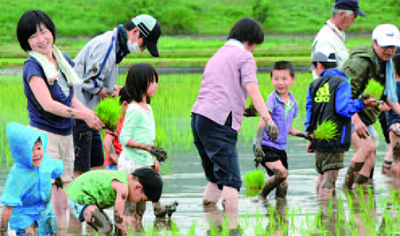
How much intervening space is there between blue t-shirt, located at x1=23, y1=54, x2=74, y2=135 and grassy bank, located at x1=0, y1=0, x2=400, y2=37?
55.7 metres

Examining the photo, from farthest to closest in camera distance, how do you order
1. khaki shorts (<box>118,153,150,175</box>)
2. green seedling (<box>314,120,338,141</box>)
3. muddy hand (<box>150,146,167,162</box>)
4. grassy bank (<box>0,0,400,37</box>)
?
grassy bank (<box>0,0,400,37</box>)
green seedling (<box>314,120,338,141</box>)
khaki shorts (<box>118,153,150,175</box>)
muddy hand (<box>150,146,167,162</box>)

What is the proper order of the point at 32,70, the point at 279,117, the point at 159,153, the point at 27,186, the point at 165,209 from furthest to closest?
the point at 279,117 → the point at 165,209 → the point at 159,153 → the point at 32,70 → the point at 27,186

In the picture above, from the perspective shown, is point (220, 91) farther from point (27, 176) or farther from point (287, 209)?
point (27, 176)

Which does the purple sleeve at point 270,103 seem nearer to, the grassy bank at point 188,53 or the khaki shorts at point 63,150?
the khaki shorts at point 63,150

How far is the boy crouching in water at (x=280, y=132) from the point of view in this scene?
7.20 metres

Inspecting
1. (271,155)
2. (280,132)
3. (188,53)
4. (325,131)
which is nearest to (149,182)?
(271,155)

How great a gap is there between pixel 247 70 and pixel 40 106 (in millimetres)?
1845

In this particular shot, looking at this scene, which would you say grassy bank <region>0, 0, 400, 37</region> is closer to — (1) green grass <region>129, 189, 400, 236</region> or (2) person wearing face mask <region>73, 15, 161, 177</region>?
(2) person wearing face mask <region>73, 15, 161, 177</region>

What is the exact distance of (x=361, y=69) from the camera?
25.2 ft

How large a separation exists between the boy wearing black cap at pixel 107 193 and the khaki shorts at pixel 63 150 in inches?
17.0

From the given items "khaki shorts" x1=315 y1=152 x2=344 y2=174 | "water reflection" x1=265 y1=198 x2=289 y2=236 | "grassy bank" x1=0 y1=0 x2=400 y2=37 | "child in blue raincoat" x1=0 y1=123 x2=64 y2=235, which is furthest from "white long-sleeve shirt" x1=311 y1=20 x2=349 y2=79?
"grassy bank" x1=0 y1=0 x2=400 y2=37

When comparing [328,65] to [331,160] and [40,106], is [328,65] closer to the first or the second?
[331,160]

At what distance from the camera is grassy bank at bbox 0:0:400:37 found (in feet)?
212

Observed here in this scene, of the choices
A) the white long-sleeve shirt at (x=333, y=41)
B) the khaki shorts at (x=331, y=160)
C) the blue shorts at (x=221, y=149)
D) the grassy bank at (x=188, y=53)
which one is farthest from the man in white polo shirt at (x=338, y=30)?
the grassy bank at (x=188, y=53)
